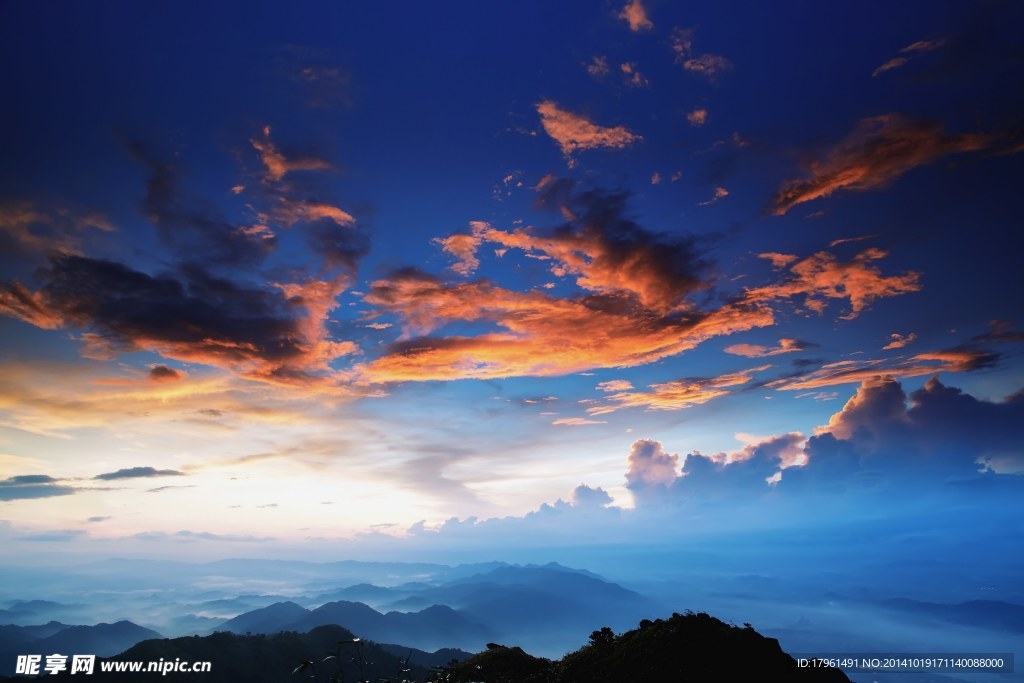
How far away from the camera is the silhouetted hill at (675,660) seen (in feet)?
117

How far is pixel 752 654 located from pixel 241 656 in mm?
232693

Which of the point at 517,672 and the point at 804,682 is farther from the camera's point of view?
the point at 517,672

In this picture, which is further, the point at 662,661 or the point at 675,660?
the point at 662,661

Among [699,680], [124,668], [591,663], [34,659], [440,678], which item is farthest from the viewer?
[124,668]

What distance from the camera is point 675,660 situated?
37406mm

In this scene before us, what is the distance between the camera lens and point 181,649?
18538 cm

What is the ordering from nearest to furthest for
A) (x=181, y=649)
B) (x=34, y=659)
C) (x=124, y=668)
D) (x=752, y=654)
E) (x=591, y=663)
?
1. (x=752, y=654)
2. (x=591, y=663)
3. (x=34, y=659)
4. (x=124, y=668)
5. (x=181, y=649)

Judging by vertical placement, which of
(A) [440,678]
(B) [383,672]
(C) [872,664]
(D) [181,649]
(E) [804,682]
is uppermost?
(A) [440,678]

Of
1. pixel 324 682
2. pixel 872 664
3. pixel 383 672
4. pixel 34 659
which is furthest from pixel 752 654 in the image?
pixel 383 672

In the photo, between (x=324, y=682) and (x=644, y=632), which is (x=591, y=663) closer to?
(x=644, y=632)

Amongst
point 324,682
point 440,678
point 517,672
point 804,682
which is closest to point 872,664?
point 804,682

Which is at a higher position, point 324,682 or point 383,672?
point 324,682

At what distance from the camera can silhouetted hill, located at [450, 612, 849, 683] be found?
3578 centimetres

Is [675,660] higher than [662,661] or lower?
higher
